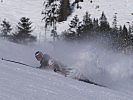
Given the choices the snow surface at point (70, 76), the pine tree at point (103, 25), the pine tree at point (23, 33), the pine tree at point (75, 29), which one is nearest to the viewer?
the snow surface at point (70, 76)

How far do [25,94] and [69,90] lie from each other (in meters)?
1.85

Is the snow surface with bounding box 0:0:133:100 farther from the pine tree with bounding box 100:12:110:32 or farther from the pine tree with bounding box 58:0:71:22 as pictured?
the pine tree with bounding box 58:0:71:22

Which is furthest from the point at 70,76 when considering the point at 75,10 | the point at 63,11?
the point at 75,10

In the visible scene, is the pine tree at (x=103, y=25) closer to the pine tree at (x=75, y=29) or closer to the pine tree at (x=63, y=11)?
the pine tree at (x=75, y=29)

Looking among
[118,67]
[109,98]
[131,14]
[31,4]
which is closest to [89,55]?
[118,67]

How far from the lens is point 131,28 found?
8862 centimetres

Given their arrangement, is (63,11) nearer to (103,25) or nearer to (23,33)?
(103,25)

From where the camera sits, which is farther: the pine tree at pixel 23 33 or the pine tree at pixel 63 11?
the pine tree at pixel 63 11

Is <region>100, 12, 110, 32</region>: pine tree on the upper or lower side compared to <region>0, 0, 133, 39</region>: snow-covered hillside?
lower

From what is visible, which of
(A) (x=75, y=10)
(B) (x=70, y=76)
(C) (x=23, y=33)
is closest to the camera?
(B) (x=70, y=76)

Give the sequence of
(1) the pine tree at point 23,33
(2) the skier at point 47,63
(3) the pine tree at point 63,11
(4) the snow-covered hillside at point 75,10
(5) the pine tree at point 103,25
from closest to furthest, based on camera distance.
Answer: (2) the skier at point 47,63, (1) the pine tree at point 23,33, (5) the pine tree at point 103,25, (3) the pine tree at point 63,11, (4) the snow-covered hillside at point 75,10

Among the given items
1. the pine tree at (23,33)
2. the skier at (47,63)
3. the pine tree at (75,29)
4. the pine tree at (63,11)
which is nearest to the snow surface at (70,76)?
the skier at (47,63)

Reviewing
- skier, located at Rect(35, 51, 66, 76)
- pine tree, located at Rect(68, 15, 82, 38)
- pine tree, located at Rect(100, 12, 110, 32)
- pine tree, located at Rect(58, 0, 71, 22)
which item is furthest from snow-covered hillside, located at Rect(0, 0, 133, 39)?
skier, located at Rect(35, 51, 66, 76)

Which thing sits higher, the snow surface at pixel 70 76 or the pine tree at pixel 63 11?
the pine tree at pixel 63 11
